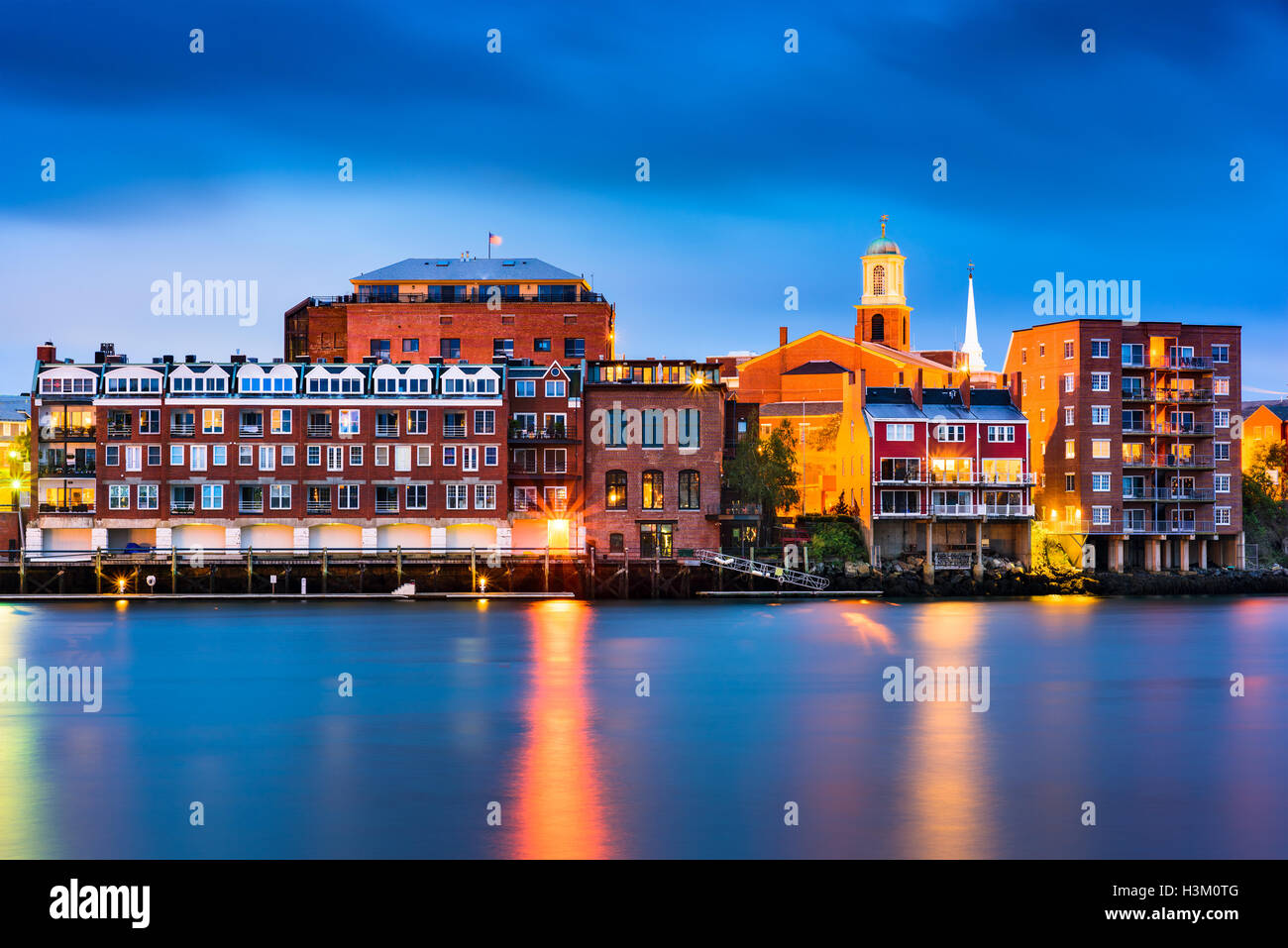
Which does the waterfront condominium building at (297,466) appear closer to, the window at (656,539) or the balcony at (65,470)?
the balcony at (65,470)

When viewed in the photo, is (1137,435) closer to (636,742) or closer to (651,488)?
(651,488)

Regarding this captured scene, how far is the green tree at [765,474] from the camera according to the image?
99.5 meters

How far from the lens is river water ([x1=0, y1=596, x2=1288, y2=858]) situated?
31.2 meters

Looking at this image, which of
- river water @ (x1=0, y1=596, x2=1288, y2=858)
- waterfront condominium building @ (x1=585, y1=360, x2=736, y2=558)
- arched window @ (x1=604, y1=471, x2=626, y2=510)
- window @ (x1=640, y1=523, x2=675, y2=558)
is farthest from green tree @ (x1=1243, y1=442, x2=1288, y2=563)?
arched window @ (x1=604, y1=471, x2=626, y2=510)

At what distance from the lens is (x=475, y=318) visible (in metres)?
116

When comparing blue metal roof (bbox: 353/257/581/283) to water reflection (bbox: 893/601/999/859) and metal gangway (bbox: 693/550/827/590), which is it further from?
water reflection (bbox: 893/601/999/859)

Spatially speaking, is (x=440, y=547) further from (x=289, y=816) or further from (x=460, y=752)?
(x=289, y=816)

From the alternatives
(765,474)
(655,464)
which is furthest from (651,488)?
(765,474)

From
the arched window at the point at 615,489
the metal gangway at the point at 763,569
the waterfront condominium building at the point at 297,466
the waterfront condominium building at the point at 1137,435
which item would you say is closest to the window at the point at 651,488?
the arched window at the point at 615,489

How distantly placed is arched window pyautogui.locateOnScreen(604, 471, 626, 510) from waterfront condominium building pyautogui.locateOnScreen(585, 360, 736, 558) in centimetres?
6
